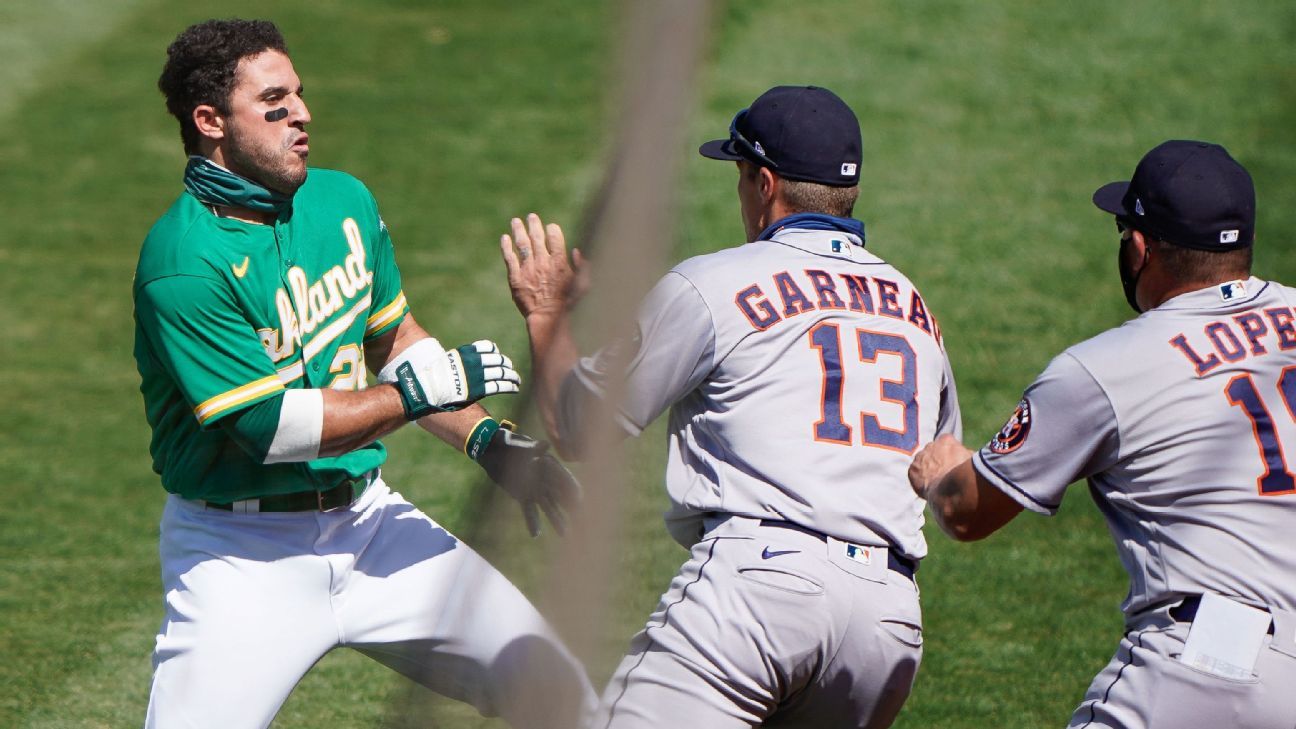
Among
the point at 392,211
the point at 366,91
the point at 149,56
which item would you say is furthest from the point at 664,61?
the point at 149,56

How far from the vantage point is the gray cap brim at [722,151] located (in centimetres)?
388

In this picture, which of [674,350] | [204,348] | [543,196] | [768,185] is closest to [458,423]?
[204,348]

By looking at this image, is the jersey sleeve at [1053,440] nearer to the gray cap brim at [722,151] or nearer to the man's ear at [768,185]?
the man's ear at [768,185]

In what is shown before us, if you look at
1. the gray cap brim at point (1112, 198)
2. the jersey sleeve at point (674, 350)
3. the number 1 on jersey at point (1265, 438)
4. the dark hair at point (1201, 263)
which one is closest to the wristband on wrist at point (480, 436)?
the jersey sleeve at point (674, 350)

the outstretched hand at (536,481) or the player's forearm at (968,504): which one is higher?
the outstretched hand at (536,481)

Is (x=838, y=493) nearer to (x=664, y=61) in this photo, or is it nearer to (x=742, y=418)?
(x=742, y=418)

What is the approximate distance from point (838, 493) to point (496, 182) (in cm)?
595

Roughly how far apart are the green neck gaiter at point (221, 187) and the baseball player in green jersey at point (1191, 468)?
1.78 m

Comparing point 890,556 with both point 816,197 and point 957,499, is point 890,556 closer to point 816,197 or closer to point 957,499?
point 957,499

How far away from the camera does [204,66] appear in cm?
385

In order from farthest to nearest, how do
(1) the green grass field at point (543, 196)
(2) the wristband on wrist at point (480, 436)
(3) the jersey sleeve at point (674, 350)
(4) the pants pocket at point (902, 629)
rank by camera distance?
(1) the green grass field at point (543, 196) → (2) the wristband on wrist at point (480, 436) → (4) the pants pocket at point (902, 629) → (3) the jersey sleeve at point (674, 350)

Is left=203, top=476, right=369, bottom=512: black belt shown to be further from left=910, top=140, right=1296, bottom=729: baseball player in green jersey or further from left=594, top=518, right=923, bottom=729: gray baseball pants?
left=910, top=140, right=1296, bottom=729: baseball player in green jersey

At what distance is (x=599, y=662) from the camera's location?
2.11 meters

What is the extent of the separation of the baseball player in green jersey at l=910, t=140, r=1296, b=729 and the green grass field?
6.38 ft
